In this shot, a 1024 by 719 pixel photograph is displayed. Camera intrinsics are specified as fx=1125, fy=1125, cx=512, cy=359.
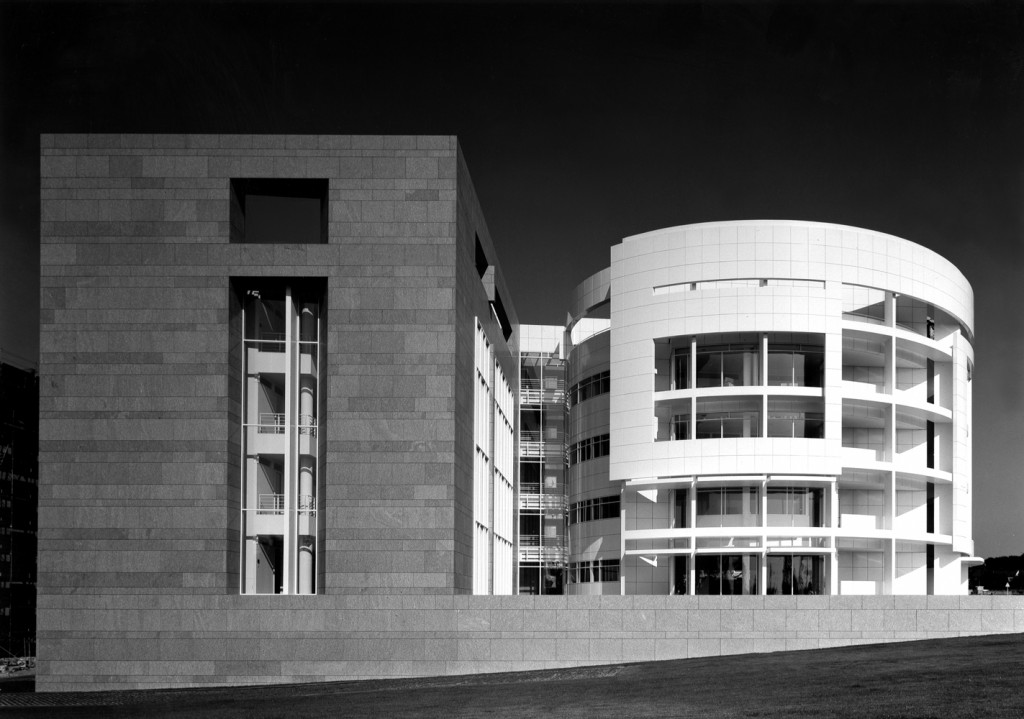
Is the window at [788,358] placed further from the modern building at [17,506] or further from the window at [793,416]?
the modern building at [17,506]

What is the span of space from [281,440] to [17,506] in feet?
111

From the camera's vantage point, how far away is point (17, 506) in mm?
67562

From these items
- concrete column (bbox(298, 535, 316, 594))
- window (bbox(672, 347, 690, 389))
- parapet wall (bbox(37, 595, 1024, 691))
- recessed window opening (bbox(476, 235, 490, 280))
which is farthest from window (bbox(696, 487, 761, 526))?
concrete column (bbox(298, 535, 316, 594))

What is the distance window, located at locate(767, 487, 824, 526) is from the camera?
183ft

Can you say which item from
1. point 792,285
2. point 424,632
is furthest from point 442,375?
point 792,285

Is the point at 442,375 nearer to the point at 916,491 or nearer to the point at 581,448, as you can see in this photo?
the point at 581,448

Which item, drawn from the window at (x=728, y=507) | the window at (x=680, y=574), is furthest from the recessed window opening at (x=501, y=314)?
the window at (x=680, y=574)

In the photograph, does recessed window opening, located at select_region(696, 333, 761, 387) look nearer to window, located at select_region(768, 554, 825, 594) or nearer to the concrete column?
window, located at select_region(768, 554, 825, 594)

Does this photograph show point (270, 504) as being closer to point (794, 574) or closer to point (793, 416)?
point (793, 416)

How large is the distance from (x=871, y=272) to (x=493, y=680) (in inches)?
1264

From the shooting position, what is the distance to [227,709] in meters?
30.4

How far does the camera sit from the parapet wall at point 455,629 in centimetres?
3831

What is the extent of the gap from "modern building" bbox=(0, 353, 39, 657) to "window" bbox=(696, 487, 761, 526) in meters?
39.1

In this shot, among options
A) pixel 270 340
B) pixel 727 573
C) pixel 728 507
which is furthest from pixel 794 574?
pixel 270 340
